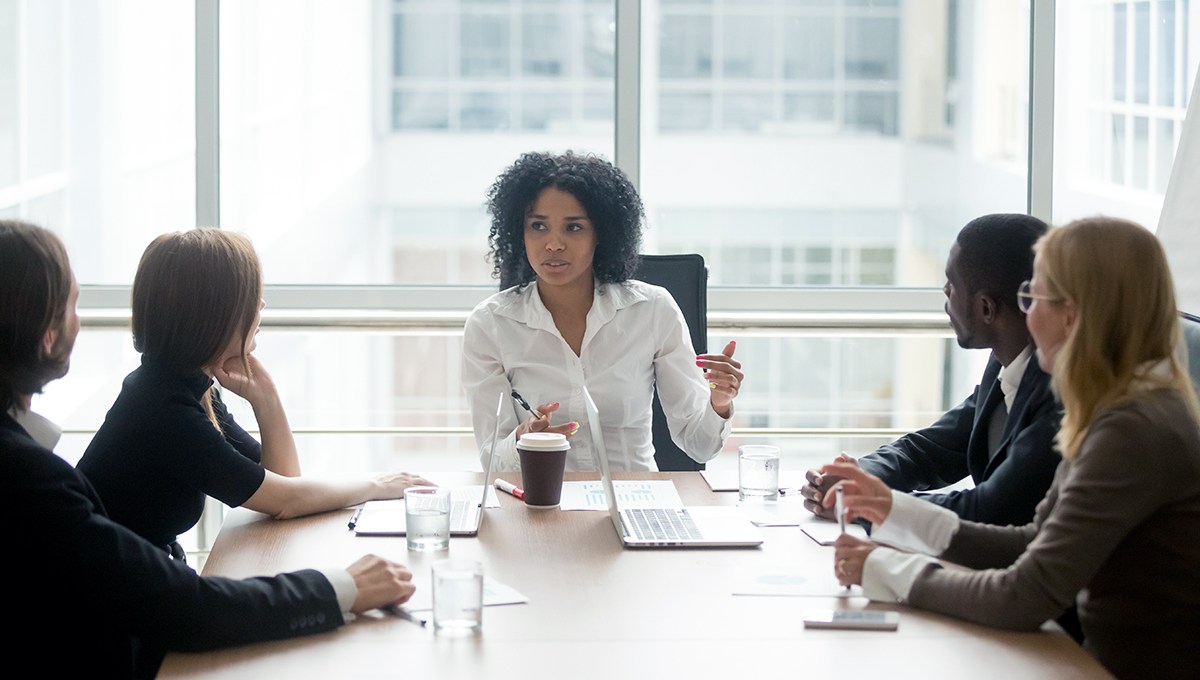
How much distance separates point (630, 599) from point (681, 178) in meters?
2.59

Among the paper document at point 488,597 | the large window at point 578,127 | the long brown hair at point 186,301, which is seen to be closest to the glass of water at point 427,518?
the paper document at point 488,597

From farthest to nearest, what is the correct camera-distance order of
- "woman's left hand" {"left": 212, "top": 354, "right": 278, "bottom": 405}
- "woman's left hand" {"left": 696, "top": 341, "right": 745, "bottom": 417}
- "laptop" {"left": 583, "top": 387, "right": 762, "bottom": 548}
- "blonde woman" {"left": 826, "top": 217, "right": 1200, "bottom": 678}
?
"woman's left hand" {"left": 696, "top": 341, "right": 745, "bottom": 417} → "woman's left hand" {"left": 212, "top": 354, "right": 278, "bottom": 405} → "laptop" {"left": 583, "top": 387, "right": 762, "bottom": 548} → "blonde woman" {"left": 826, "top": 217, "right": 1200, "bottom": 678}

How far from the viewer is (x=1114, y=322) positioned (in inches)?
68.9

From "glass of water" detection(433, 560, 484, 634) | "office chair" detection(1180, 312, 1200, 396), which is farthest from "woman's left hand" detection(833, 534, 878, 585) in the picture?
"office chair" detection(1180, 312, 1200, 396)

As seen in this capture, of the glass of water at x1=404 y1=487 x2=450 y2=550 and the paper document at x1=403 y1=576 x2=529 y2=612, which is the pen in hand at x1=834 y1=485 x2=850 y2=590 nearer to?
the paper document at x1=403 y1=576 x2=529 y2=612

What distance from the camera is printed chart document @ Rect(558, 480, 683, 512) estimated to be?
231 cm

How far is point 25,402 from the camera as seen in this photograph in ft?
5.62

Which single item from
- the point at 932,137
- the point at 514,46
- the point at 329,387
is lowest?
the point at 329,387

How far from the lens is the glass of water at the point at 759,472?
2.33 meters

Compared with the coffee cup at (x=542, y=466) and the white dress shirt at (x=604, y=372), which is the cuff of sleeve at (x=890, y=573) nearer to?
the coffee cup at (x=542, y=466)

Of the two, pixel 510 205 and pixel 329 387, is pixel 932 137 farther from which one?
pixel 329 387

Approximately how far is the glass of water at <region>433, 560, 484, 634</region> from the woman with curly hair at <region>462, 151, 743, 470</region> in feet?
3.65

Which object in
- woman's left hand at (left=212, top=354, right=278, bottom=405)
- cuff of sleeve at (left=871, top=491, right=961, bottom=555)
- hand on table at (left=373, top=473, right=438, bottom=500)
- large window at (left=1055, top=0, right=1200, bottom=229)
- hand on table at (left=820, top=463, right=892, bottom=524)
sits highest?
large window at (left=1055, top=0, right=1200, bottom=229)

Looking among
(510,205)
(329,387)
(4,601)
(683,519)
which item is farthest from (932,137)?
(4,601)
